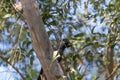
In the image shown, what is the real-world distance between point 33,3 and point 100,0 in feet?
4.98

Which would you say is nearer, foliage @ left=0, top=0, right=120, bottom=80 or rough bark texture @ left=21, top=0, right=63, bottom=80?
rough bark texture @ left=21, top=0, right=63, bottom=80

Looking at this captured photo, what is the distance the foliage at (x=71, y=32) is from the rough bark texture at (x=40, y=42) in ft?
1.99

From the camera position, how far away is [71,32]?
8.96 ft

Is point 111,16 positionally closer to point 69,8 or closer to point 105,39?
point 105,39

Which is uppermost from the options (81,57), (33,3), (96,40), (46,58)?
(33,3)

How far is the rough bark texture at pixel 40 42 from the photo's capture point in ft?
5.41

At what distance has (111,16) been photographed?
2.78m

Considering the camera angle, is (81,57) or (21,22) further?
(81,57)

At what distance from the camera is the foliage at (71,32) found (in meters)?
2.44

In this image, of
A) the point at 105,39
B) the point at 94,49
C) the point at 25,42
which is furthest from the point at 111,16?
the point at 25,42

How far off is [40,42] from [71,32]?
1106mm

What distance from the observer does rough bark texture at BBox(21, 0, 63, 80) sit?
1647mm

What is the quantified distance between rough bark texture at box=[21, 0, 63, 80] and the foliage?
0.61 meters

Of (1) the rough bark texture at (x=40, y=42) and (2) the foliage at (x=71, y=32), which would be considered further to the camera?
(2) the foliage at (x=71, y=32)
